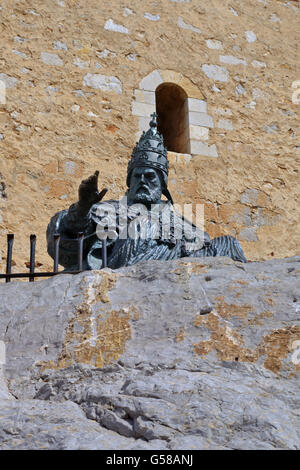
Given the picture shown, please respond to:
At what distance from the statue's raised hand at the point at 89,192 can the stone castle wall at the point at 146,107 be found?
1560mm

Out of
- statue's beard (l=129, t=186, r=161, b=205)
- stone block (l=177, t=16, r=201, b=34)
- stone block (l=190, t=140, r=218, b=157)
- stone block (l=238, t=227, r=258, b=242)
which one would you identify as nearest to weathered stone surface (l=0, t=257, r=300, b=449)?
statue's beard (l=129, t=186, r=161, b=205)

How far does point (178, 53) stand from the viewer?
673 centimetres

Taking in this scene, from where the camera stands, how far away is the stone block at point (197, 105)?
6.57 meters

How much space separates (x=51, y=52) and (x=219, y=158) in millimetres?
1664

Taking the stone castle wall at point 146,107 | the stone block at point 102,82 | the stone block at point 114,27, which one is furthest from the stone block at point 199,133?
the stone block at point 114,27

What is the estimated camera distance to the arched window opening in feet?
21.5

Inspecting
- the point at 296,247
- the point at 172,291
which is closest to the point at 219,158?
the point at 296,247

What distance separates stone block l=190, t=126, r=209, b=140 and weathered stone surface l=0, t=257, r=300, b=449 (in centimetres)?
361

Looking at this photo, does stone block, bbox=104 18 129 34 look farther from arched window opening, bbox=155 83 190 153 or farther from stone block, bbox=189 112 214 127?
stone block, bbox=189 112 214 127

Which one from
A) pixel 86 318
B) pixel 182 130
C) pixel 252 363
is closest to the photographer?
pixel 252 363

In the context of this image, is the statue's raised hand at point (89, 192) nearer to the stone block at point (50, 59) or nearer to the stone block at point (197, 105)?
the stone block at point (50, 59)

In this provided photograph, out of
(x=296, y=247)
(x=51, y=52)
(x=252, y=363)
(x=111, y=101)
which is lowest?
(x=252, y=363)
